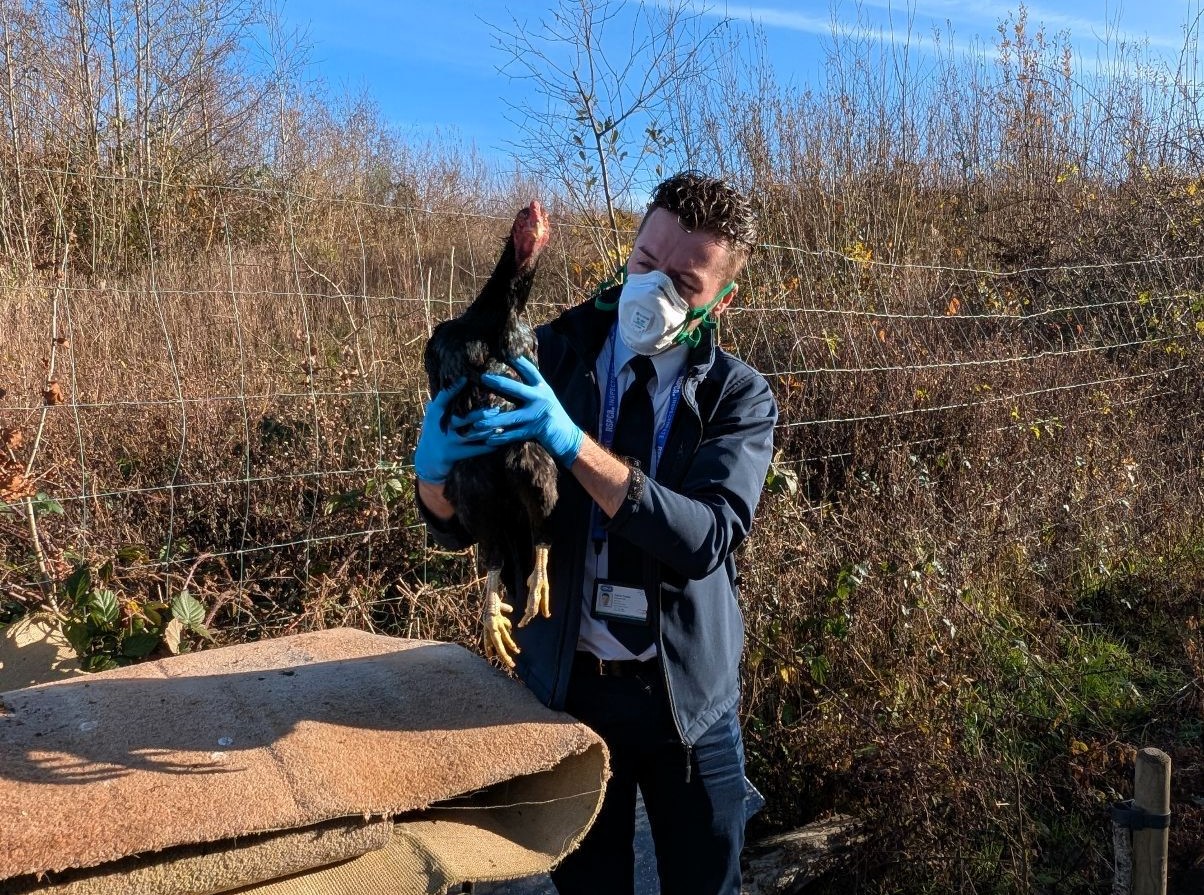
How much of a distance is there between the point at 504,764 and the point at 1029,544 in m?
3.64

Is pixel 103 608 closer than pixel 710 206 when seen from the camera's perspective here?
No

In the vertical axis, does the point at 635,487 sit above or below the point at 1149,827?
above

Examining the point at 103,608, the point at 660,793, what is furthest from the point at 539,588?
the point at 103,608

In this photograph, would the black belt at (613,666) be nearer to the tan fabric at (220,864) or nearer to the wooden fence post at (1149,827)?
the tan fabric at (220,864)

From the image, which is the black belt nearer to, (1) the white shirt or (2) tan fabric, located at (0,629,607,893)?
(1) the white shirt

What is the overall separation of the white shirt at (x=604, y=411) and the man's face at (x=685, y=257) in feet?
0.41

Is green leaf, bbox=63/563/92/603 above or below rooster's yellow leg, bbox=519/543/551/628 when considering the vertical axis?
below

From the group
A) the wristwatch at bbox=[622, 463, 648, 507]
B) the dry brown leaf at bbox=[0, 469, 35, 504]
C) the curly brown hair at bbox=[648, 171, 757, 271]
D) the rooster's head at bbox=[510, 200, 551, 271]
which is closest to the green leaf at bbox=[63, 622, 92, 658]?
the dry brown leaf at bbox=[0, 469, 35, 504]

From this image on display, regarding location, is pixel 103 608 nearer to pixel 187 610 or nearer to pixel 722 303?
pixel 187 610

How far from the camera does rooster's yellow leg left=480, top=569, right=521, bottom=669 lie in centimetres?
196

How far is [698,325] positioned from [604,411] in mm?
265

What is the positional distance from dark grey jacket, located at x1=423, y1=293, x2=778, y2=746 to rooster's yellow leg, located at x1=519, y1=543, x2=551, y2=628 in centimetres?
2

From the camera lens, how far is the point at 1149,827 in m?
2.24

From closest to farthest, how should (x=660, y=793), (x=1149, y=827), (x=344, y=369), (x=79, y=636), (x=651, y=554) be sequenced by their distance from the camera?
(x=651, y=554) < (x=660, y=793) < (x=1149, y=827) < (x=79, y=636) < (x=344, y=369)
